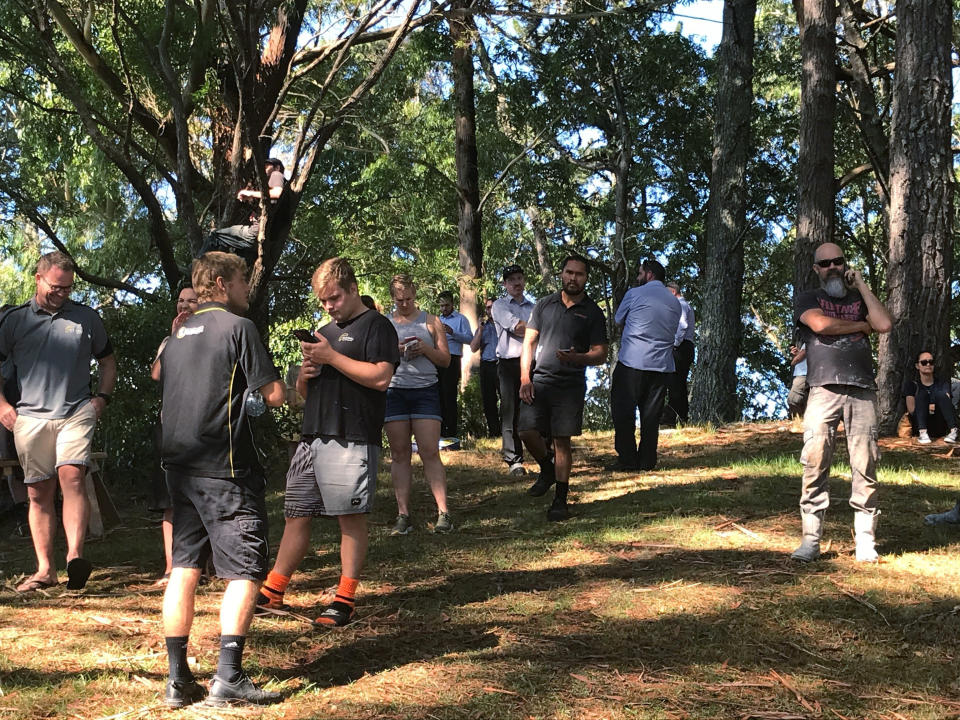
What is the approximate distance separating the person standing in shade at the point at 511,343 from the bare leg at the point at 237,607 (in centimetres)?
646

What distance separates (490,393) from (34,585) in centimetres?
768

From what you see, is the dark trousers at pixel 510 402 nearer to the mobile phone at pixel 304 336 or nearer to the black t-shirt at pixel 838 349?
the black t-shirt at pixel 838 349

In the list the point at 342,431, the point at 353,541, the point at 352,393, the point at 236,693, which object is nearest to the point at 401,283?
the point at 352,393

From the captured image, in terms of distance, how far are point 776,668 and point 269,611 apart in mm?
2838

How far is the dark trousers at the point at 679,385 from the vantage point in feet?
44.1

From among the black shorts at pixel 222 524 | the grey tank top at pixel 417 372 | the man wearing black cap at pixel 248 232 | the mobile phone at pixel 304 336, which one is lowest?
the black shorts at pixel 222 524

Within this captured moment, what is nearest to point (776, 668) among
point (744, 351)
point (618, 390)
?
point (618, 390)

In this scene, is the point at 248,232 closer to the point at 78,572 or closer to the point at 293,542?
the point at 78,572

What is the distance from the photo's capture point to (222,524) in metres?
4.45

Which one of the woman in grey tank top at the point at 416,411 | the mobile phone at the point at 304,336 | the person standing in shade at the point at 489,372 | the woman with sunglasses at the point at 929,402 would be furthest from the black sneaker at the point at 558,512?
the woman with sunglasses at the point at 929,402

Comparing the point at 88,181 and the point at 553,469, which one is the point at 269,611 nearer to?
the point at 553,469

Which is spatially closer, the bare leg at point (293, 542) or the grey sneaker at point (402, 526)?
the bare leg at point (293, 542)

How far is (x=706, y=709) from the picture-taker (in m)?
4.34

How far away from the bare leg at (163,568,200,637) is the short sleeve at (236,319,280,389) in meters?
0.88
